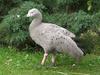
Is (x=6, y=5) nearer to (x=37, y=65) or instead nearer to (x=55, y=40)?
(x=37, y=65)

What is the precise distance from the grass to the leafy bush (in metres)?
0.29

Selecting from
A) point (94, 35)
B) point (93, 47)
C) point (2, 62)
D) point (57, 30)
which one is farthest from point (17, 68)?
point (94, 35)

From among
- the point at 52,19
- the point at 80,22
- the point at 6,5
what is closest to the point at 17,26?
the point at 52,19

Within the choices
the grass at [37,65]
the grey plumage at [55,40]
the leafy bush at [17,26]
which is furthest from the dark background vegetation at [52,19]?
the grey plumage at [55,40]

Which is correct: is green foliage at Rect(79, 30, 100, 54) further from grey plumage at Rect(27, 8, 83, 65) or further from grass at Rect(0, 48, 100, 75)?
grey plumage at Rect(27, 8, 83, 65)

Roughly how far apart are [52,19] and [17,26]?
3.13 ft

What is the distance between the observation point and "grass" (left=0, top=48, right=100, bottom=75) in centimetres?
867

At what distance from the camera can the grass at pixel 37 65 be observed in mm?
8672

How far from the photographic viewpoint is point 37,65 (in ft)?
29.9

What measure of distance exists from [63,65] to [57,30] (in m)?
0.91

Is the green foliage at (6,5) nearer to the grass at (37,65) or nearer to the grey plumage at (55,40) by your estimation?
the grass at (37,65)

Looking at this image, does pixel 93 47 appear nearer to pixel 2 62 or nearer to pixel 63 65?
pixel 63 65

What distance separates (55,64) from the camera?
9352 millimetres

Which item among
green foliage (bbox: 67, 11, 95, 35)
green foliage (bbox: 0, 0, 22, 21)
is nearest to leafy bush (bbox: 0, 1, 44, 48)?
green foliage (bbox: 0, 0, 22, 21)
